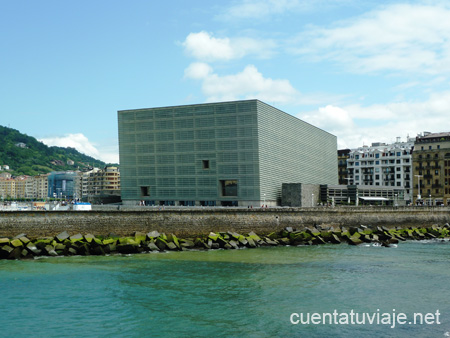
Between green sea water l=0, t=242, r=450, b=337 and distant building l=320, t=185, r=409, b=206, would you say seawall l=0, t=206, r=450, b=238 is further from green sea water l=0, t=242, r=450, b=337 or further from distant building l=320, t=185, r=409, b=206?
distant building l=320, t=185, r=409, b=206

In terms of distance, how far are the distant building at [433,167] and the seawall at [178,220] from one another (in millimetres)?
67685

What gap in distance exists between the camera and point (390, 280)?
32125mm

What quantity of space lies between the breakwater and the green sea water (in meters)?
2.30

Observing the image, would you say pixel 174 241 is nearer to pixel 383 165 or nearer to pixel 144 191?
pixel 144 191

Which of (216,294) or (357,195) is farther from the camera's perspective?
(357,195)

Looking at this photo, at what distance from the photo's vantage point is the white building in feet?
474

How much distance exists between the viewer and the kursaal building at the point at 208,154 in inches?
3871

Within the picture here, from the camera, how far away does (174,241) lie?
4731 centimetres

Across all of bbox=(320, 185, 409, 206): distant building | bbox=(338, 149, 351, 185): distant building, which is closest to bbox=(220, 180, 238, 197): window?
bbox=(320, 185, 409, 206): distant building

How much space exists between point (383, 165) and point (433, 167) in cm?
2129

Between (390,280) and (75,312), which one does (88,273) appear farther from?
(390,280)

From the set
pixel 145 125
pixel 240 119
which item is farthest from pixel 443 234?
pixel 145 125

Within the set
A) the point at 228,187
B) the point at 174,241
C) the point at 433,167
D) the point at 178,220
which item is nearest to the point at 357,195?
the point at 228,187

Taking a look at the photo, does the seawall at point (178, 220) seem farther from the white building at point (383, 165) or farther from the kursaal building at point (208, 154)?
the white building at point (383, 165)
